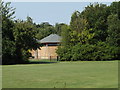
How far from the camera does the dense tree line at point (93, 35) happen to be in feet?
172

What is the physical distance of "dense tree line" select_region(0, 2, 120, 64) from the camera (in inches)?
1735

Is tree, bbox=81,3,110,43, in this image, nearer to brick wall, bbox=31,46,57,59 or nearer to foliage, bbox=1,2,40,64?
brick wall, bbox=31,46,57,59

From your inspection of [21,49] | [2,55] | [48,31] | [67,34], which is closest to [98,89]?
[2,55]

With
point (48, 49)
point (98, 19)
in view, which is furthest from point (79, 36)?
point (48, 49)

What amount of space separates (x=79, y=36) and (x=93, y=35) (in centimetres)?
259

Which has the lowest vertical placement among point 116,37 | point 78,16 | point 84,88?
point 84,88

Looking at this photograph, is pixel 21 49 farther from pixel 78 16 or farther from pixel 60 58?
pixel 78 16

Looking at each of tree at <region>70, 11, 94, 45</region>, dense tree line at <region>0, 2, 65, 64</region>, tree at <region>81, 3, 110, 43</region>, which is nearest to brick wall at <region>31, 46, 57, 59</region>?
tree at <region>70, 11, 94, 45</region>

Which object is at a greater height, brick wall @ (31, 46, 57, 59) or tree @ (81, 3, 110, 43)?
tree @ (81, 3, 110, 43)

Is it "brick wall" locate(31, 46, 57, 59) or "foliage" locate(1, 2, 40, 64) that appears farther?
"brick wall" locate(31, 46, 57, 59)

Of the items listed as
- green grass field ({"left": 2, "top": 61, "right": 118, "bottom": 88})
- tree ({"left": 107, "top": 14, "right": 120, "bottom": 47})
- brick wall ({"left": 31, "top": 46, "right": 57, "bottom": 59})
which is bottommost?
green grass field ({"left": 2, "top": 61, "right": 118, "bottom": 88})

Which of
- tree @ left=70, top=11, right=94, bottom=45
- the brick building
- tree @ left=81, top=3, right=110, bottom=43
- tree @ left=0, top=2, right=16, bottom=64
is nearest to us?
tree @ left=0, top=2, right=16, bottom=64

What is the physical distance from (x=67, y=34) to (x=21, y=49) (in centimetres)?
1583

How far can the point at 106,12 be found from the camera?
5894 cm
